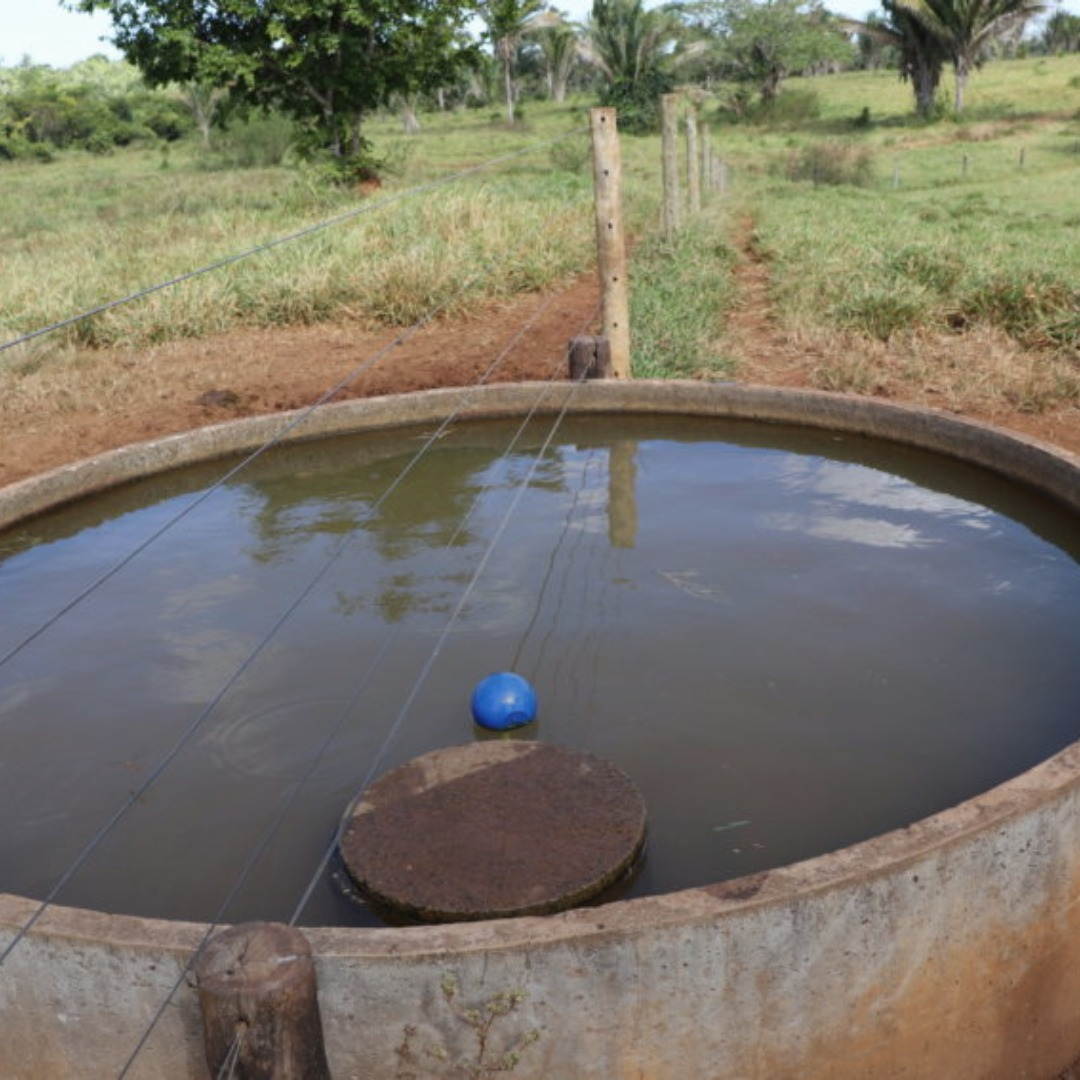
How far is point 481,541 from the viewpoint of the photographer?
18.0ft

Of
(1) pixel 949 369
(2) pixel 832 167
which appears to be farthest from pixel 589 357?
(2) pixel 832 167

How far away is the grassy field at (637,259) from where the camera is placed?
8.30 metres

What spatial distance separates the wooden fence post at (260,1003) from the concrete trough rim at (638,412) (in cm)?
9

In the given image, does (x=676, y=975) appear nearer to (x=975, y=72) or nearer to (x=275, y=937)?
(x=275, y=937)

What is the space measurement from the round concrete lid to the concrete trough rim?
1.99 feet

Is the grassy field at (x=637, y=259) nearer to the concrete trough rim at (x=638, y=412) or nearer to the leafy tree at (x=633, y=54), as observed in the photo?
the concrete trough rim at (x=638, y=412)

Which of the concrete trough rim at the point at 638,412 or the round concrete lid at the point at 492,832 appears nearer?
the concrete trough rim at the point at 638,412

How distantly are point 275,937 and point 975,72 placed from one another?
4748 centimetres

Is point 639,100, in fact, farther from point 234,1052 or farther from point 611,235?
point 234,1052

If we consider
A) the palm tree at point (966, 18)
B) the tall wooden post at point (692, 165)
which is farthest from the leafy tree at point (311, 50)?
the palm tree at point (966, 18)

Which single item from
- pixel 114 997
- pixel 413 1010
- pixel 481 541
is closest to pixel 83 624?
pixel 481 541

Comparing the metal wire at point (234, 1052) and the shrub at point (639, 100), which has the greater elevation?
the shrub at point (639, 100)

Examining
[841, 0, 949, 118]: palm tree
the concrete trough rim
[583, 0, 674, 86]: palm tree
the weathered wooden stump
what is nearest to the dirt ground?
the concrete trough rim

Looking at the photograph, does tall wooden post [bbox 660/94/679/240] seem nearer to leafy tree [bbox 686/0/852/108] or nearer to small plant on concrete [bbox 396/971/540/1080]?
small plant on concrete [bbox 396/971/540/1080]
